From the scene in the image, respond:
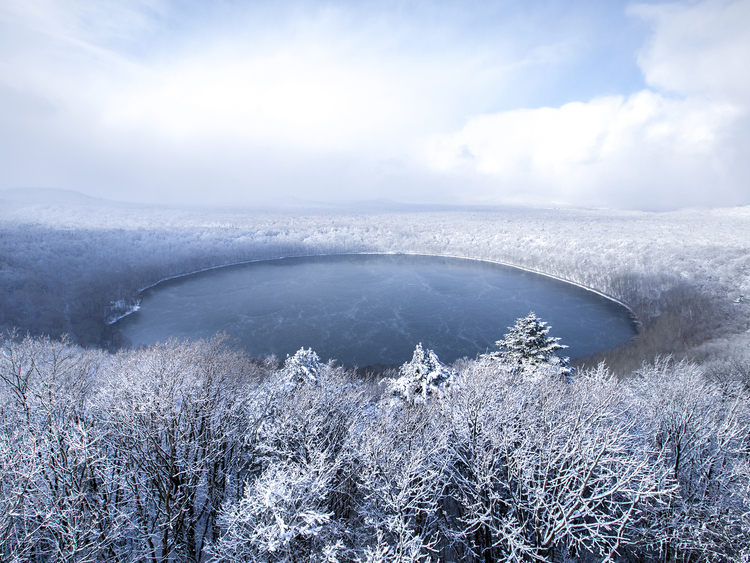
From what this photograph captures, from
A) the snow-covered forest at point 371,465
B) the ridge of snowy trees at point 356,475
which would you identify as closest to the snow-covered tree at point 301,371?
the snow-covered forest at point 371,465

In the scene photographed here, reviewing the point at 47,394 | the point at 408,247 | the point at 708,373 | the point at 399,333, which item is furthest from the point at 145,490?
the point at 408,247

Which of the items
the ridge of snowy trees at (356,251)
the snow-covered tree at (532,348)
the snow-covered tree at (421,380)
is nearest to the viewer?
the snow-covered tree at (421,380)

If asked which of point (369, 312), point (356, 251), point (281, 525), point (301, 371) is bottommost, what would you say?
point (369, 312)

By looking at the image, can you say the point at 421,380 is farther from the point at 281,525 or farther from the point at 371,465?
the point at 281,525

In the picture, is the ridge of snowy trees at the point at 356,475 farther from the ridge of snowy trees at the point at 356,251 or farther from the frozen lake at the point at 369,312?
the ridge of snowy trees at the point at 356,251

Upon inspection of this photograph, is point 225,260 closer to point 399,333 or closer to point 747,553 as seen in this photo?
point 399,333

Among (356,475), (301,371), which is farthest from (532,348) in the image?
(301,371)
